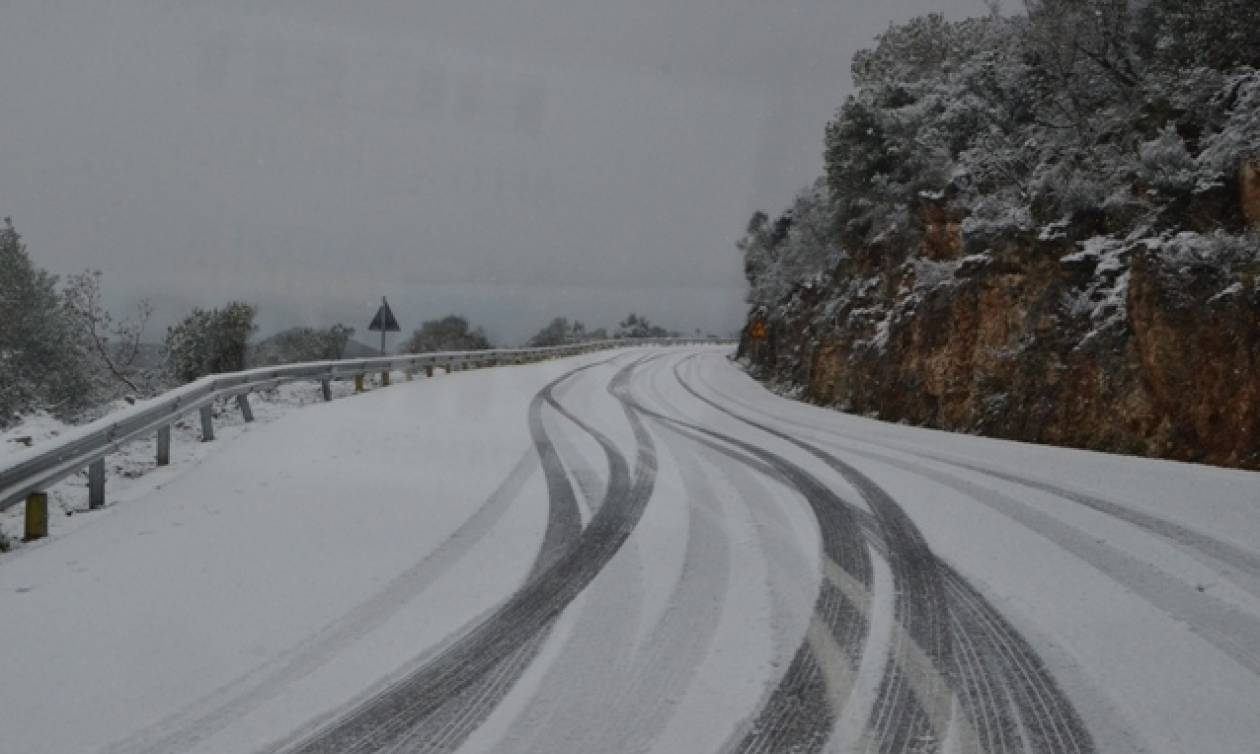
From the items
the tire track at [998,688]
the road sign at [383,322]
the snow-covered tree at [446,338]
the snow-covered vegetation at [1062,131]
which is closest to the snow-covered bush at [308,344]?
the snow-covered tree at [446,338]

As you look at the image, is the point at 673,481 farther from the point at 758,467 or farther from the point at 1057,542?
the point at 1057,542

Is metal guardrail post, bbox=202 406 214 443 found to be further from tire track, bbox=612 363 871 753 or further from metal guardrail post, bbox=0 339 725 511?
tire track, bbox=612 363 871 753

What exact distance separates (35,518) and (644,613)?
5029 mm

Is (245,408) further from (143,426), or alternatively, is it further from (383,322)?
(383,322)

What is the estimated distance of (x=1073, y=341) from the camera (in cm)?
Result: 1027

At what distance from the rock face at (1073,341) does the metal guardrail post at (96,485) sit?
11.9 metres

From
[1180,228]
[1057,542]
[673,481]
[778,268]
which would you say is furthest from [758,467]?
[778,268]

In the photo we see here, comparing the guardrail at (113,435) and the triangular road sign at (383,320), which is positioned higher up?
the triangular road sign at (383,320)

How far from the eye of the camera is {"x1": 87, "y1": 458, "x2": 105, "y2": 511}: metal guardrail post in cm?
603

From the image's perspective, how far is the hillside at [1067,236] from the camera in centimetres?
838

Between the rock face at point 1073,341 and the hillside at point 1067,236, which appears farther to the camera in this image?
the hillside at point 1067,236

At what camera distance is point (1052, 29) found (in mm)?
12930

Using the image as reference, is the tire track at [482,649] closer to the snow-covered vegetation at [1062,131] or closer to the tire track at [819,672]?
the tire track at [819,672]

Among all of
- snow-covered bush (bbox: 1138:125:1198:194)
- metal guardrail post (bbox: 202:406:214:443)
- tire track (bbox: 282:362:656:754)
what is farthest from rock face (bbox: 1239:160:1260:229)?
metal guardrail post (bbox: 202:406:214:443)
